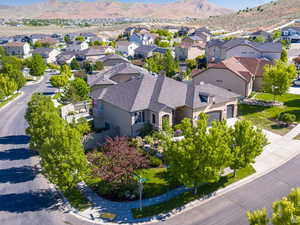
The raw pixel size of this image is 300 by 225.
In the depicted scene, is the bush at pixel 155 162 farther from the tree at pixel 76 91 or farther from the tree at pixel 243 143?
the tree at pixel 76 91

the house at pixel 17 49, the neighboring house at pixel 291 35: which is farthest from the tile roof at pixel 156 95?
the house at pixel 17 49

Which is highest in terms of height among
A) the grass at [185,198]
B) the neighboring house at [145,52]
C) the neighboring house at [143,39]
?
the neighboring house at [143,39]

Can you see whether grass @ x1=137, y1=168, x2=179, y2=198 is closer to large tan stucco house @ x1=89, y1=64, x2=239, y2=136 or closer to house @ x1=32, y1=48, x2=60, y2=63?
large tan stucco house @ x1=89, y1=64, x2=239, y2=136

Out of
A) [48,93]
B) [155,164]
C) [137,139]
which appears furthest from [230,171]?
[48,93]

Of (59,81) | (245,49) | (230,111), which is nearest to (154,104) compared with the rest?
(230,111)

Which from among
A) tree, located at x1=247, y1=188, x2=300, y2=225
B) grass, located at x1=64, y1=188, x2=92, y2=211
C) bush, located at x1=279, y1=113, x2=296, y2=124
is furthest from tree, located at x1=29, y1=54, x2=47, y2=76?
tree, located at x1=247, y1=188, x2=300, y2=225

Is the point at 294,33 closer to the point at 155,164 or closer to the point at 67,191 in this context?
the point at 155,164

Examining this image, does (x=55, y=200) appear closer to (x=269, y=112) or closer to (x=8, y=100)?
(x=269, y=112)
